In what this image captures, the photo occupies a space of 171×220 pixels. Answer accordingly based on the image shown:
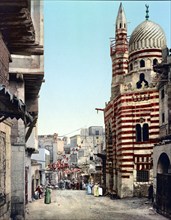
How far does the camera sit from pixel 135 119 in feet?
99.5

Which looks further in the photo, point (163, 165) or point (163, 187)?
point (163, 165)

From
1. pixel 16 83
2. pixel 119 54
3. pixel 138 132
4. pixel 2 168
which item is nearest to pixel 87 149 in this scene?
pixel 119 54

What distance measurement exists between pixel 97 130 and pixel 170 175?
7379 cm

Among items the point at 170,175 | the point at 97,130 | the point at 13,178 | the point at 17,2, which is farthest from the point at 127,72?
the point at 97,130

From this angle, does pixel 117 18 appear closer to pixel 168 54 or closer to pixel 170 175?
pixel 168 54

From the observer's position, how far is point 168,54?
23922mm

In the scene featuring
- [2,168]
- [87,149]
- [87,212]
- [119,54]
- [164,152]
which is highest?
[119,54]

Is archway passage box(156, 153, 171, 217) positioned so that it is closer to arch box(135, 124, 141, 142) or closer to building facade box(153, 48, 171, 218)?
building facade box(153, 48, 171, 218)

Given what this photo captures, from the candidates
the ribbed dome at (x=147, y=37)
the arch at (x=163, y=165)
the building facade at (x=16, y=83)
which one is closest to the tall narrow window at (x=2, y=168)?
the building facade at (x=16, y=83)

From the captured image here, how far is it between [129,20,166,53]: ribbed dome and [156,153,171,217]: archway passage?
15.3m

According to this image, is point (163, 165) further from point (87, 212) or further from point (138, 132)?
point (138, 132)

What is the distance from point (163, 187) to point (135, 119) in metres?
11.4

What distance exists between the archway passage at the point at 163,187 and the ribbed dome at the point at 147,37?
15.3 meters

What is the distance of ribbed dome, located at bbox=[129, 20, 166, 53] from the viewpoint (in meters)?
33.9
